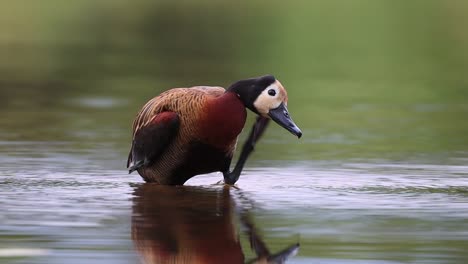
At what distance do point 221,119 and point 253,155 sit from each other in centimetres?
246

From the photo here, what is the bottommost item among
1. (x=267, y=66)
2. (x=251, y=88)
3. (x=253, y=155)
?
(x=253, y=155)

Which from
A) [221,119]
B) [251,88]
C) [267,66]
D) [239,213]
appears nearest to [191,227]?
[239,213]

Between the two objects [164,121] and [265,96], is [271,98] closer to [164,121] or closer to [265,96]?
[265,96]

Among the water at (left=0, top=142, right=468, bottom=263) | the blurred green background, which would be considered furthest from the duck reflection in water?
the blurred green background

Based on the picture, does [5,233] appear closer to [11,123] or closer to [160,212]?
[160,212]

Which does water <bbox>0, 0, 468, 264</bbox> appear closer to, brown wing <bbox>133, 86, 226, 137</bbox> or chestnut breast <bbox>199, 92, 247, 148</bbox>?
chestnut breast <bbox>199, 92, 247, 148</bbox>

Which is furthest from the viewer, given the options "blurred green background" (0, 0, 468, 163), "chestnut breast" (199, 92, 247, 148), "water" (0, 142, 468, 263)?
"blurred green background" (0, 0, 468, 163)

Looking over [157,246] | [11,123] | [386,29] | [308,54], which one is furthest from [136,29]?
[157,246]

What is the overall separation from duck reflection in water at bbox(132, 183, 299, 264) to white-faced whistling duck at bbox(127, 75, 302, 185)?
16 cm

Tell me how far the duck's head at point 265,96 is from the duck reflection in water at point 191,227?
63cm

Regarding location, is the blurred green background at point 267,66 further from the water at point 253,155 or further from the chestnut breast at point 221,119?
the chestnut breast at point 221,119

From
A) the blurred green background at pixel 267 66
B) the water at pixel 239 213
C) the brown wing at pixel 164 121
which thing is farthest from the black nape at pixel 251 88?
the blurred green background at pixel 267 66

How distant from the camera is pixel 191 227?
827 centimetres

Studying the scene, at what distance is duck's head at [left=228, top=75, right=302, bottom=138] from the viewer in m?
9.72
